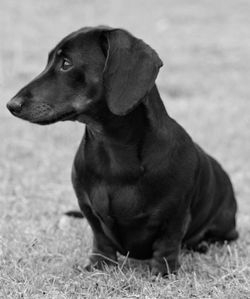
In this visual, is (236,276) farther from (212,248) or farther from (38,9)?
(38,9)

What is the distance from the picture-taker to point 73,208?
20.2 ft

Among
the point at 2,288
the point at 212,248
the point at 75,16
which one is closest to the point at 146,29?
the point at 75,16

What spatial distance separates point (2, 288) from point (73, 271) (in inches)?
22.6

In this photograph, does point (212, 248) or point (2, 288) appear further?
point (212, 248)

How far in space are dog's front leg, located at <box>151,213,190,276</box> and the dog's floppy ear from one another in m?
0.83


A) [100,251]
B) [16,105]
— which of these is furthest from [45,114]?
[100,251]

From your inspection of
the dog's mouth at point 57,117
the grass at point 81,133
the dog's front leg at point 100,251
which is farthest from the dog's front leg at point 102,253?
the dog's mouth at point 57,117

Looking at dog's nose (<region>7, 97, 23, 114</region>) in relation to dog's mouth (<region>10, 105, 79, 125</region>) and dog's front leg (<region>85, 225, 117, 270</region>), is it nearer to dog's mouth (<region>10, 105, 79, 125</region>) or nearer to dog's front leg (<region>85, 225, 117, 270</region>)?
dog's mouth (<region>10, 105, 79, 125</region>)

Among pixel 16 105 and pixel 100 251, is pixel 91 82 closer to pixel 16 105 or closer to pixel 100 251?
pixel 16 105

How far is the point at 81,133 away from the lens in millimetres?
9086

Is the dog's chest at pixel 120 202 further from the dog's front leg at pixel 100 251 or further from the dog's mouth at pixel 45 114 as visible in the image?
the dog's mouth at pixel 45 114

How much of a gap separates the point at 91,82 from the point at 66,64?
175mm

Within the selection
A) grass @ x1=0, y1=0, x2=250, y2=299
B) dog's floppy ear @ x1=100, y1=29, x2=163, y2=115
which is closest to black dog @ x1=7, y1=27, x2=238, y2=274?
dog's floppy ear @ x1=100, y1=29, x2=163, y2=115

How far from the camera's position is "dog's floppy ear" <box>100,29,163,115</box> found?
12.0ft
